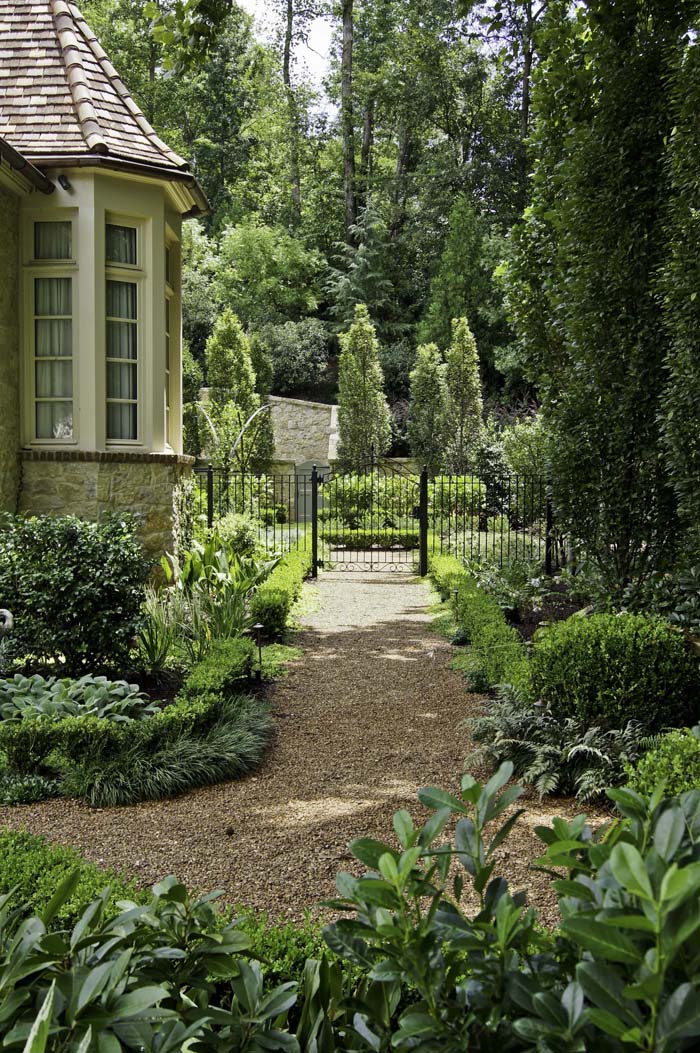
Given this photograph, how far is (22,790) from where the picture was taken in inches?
169

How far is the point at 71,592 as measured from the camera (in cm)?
587

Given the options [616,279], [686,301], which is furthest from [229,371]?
[686,301]

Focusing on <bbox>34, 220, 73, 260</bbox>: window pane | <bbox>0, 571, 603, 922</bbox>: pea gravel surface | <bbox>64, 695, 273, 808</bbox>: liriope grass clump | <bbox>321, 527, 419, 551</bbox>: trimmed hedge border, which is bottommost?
<bbox>0, 571, 603, 922</bbox>: pea gravel surface

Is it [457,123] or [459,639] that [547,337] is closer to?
[459,639]

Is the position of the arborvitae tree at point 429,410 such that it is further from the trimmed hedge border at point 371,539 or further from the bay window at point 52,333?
the bay window at point 52,333

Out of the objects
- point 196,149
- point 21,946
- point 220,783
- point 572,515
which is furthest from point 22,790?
point 196,149

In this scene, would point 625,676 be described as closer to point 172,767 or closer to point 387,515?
point 172,767

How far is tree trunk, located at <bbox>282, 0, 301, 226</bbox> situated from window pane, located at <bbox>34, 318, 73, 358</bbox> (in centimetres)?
2710

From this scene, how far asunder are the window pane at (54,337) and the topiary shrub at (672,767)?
21.3 feet

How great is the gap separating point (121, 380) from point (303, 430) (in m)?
17.2

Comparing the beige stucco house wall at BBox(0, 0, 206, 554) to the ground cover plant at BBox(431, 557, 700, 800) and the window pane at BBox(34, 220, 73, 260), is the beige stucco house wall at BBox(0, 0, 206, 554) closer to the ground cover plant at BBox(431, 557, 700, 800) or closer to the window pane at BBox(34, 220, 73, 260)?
the window pane at BBox(34, 220, 73, 260)

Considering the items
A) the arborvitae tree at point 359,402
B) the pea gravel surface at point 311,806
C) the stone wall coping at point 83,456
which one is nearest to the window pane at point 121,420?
the stone wall coping at point 83,456

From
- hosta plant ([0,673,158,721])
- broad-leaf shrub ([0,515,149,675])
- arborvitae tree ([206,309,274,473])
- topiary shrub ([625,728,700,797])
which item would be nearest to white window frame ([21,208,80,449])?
broad-leaf shrub ([0,515,149,675])

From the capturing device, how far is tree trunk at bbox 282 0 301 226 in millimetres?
31969
